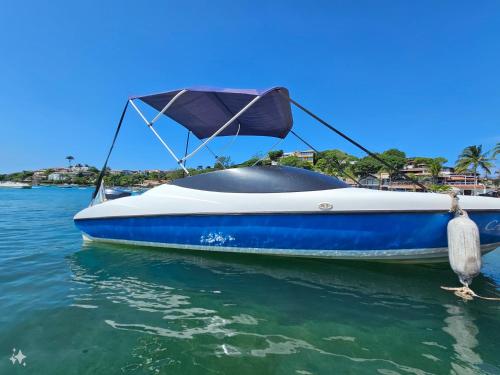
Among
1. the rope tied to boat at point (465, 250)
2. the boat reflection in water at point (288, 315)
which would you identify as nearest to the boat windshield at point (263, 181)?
the boat reflection in water at point (288, 315)

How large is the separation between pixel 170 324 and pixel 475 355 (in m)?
2.66

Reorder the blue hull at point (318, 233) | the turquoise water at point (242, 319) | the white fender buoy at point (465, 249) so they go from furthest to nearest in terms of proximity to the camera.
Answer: the blue hull at point (318, 233), the white fender buoy at point (465, 249), the turquoise water at point (242, 319)

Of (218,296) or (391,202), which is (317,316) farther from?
(391,202)

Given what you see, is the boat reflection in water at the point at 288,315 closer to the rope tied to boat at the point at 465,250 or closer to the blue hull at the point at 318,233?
the rope tied to boat at the point at 465,250

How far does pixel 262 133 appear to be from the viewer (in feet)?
24.4

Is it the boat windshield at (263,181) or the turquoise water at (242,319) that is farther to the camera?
the boat windshield at (263,181)

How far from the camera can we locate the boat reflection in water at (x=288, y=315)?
2.20 meters

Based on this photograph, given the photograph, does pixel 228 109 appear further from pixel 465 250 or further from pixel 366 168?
pixel 366 168

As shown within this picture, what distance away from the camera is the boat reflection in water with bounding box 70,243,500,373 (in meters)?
2.20

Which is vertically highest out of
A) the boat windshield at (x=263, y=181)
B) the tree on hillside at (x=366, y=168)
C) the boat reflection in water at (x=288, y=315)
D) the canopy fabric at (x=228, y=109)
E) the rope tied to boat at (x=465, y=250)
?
the tree on hillside at (x=366, y=168)

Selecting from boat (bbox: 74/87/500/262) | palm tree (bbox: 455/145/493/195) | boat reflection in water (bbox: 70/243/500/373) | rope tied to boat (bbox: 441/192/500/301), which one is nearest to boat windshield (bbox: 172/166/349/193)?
boat (bbox: 74/87/500/262)

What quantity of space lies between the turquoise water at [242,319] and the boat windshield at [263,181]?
1.31 m

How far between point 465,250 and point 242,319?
279cm

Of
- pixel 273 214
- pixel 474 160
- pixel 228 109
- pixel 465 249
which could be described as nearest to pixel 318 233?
pixel 273 214
